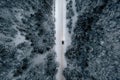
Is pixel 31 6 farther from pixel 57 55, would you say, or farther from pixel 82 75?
pixel 82 75

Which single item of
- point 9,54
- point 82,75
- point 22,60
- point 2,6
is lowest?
point 82,75

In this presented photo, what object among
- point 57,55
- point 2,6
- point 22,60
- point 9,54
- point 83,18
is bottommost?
point 57,55

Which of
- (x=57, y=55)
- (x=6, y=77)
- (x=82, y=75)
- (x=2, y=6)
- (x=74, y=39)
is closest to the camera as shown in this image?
(x=2, y=6)

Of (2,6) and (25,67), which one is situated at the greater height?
(2,6)

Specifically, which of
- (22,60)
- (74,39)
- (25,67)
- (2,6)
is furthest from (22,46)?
(74,39)

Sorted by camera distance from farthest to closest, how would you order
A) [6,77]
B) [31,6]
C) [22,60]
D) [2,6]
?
[31,6], [22,60], [6,77], [2,6]

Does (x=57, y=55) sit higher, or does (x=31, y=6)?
(x=31, y=6)

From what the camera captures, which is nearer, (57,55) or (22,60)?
(22,60)

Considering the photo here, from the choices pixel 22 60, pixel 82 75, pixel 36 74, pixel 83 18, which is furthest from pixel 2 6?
pixel 82 75

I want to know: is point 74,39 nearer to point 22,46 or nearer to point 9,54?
point 22,46
